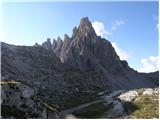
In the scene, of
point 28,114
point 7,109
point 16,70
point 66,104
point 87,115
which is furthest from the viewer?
point 16,70

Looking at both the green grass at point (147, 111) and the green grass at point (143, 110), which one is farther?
the green grass at point (143, 110)

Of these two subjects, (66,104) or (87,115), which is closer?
(87,115)

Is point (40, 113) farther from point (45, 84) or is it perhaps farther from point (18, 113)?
point (45, 84)

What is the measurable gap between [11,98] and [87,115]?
266ft

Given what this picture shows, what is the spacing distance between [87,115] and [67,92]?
72283 millimetres

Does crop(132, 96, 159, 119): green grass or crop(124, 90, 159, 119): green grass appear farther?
crop(124, 90, 159, 119): green grass

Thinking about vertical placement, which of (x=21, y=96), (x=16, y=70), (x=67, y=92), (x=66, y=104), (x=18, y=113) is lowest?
(x=18, y=113)

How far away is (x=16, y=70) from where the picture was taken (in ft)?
655

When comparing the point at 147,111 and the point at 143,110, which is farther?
the point at 143,110

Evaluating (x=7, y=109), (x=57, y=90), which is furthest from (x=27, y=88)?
(x=57, y=90)

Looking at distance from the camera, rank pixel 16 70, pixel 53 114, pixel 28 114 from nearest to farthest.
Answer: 1. pixel 28 114
2. pixel 53 114
3. pixel 16 70

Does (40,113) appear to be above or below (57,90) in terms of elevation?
below

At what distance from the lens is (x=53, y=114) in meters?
47.5

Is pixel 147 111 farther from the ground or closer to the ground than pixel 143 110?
closer to the ground
